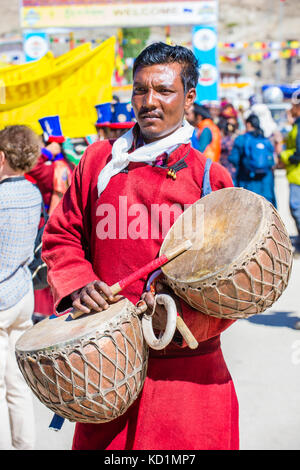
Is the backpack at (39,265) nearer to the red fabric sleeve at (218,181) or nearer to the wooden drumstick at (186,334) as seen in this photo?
the red fabric sleeve at (218,181)

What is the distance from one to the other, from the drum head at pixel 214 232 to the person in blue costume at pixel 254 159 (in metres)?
6.36

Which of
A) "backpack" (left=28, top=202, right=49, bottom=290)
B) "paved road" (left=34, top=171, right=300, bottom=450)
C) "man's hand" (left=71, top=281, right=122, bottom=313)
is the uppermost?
"man's hand" (left=71, top=281, right=122, bottom=313)

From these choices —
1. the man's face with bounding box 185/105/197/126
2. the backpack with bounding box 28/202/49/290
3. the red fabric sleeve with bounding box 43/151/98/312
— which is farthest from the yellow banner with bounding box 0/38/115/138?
the red fabric sleeve with bounding box 43/151/98/312

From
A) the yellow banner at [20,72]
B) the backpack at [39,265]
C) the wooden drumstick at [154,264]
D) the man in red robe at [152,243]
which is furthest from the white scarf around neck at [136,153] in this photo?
the yellow banner at [20,72]

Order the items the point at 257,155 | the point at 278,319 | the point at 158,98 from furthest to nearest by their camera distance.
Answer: the point at 257,155 < the point at 278,319 < the point at 158,98

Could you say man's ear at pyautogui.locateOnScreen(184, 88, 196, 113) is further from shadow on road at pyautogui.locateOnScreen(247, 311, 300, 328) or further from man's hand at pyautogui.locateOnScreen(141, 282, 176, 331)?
shadow on road at pyautogui.locateOnScreen(247, 311, 300, 328)

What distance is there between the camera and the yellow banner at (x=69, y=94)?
5668 mm

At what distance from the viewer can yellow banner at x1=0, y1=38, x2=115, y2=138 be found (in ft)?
18.6

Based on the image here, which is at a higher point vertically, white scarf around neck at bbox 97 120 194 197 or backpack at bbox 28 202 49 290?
white scarf around neck at bbox 97 120 194 197

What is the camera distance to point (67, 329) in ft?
6.17

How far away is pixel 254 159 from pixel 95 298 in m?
6.61

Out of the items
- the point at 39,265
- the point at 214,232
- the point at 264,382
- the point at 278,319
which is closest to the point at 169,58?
the point at 214,232

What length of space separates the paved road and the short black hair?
2241 millimetres

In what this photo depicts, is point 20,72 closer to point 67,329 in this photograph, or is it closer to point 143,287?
point 143,287
